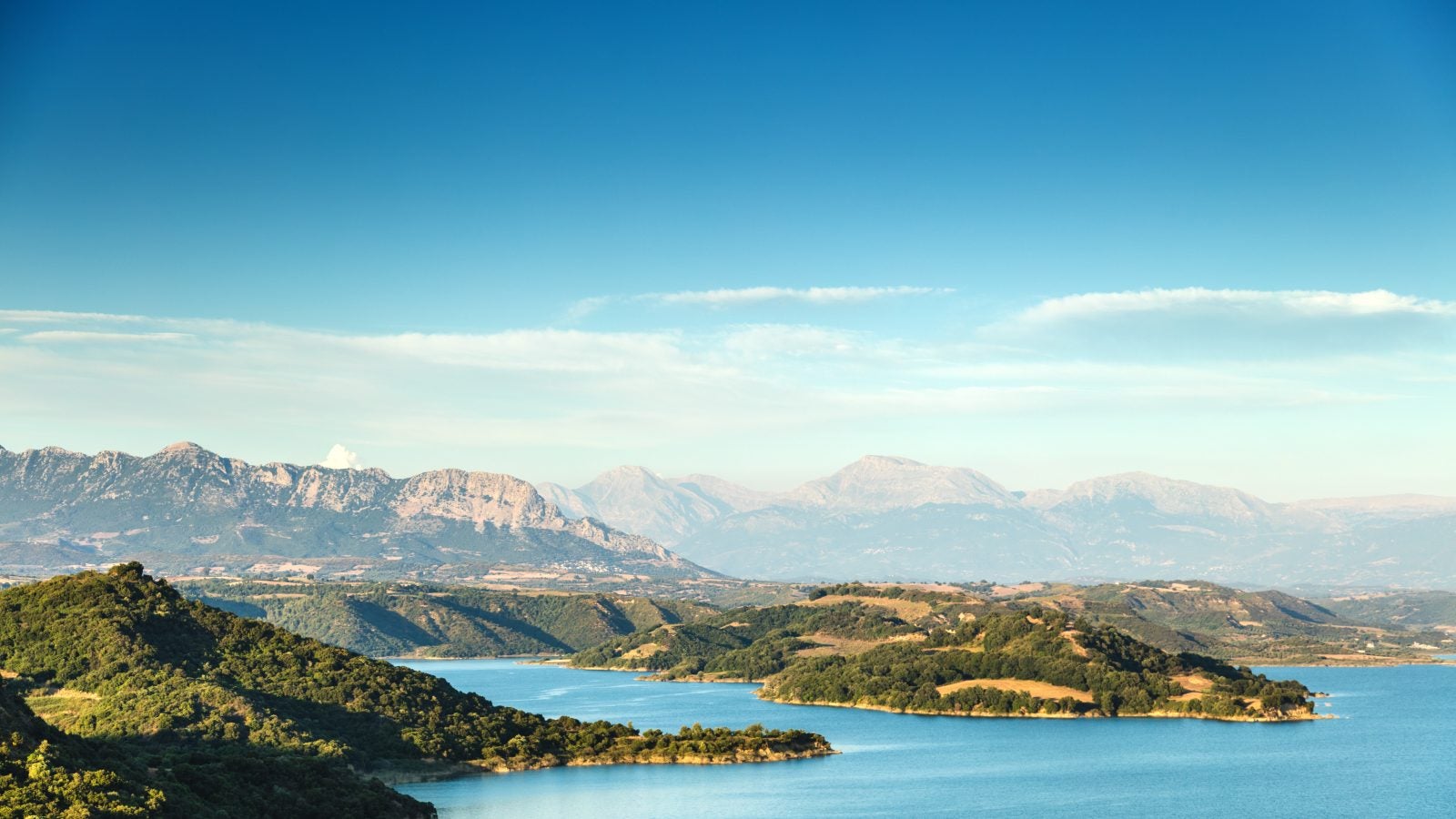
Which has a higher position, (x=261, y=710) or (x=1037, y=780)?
(x=261, y=710)

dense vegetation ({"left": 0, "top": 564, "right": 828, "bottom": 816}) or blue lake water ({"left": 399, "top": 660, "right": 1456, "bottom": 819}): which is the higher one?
dense vegetation ({"left": 0, "top": 564, "right": 828, "bottom": 816})

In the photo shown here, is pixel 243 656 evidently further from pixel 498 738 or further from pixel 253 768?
pixel 253 768

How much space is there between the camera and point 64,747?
85688mm

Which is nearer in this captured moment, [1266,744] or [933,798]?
[933,798]

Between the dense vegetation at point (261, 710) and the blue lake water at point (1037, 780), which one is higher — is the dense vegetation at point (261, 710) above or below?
above

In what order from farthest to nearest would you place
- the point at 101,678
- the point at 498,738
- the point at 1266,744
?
the point at 1266,744 < the point at 498,738 < the point at 101,678

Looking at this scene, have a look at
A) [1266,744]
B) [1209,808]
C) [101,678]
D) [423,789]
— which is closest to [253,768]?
[423,789]

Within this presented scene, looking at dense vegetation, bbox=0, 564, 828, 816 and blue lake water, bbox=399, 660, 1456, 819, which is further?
blue lake water, bbox=399, 660, 1456, 819

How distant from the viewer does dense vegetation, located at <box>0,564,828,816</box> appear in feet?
346

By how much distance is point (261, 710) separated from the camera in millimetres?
127688

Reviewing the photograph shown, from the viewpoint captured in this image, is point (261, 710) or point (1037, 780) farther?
point (1037, 780)

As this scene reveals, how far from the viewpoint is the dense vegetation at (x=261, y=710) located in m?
105

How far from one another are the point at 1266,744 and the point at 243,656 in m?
114

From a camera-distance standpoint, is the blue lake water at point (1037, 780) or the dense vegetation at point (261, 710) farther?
the blue lake water at point (1037, 780)
